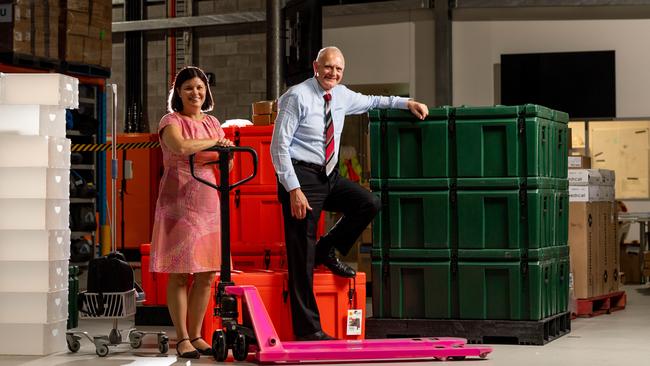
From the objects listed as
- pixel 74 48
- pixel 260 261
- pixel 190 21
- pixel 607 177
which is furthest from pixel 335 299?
pixel 190 21

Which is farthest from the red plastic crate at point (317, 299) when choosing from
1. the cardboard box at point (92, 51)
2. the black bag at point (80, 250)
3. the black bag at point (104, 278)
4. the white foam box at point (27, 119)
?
the cardboard box at point (92, 51)

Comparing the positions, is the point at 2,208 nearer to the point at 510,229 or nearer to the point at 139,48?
the point at 510,229

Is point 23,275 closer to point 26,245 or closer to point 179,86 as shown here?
point 26,245

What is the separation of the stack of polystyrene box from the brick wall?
10.7 metres

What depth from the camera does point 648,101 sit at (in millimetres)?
15672

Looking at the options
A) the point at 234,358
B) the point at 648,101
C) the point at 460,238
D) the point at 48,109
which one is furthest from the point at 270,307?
the point at 648,101

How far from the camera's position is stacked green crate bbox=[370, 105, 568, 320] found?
23.3 feet

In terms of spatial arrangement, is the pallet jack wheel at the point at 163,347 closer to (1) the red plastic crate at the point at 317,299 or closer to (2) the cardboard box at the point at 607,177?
(1) the red plastic crate at the point at 317,299

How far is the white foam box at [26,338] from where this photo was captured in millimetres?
6641

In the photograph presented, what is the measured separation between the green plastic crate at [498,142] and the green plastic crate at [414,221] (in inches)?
10.2

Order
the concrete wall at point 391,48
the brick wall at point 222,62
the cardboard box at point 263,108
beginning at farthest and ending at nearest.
Answer: the brick wall at point 222,62 < the concrete wall at point 391,48 < the cardboard box at point 263,108

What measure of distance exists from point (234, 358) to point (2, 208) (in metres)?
1.71

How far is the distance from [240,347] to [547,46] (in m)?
10.8

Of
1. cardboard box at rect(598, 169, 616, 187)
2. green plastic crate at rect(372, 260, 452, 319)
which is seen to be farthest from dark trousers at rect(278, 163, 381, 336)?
cardboard box at rect(598, 169, 616, 187)
